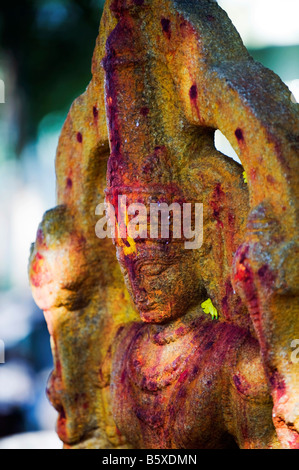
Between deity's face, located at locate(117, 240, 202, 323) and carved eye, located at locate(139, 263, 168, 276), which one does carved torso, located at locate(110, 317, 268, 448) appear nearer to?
deity's face, located at locate(117, 240, 202, 323)

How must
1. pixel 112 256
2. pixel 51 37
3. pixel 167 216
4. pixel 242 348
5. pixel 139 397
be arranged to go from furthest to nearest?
pixel 51 37, pixel 112 256, pixel 139 397, pixel 167 216, pixel 242 348

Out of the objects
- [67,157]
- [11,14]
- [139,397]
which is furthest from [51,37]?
[139,397]

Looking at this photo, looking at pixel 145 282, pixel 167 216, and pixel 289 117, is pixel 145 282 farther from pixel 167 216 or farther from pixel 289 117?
pixel 289 117

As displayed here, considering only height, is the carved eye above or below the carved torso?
above

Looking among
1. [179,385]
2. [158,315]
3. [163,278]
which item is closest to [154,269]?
[163,278]

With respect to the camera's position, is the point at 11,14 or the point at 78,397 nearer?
the point at 78,397

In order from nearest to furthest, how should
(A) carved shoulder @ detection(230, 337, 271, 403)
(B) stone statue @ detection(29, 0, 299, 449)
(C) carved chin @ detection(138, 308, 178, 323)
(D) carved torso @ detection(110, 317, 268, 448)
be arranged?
(B) stone statue @ detection(29, 0, 299, 449) < (A) carved shoulder @ detection(230, 337, 271, 403) < (D) carved torso @ detection(110, 317, 268, 448) < (C) carved chin @ detection(138, 308, 178, 323)

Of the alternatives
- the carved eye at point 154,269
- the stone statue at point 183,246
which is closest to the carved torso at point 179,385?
the stone statue at point 183,246

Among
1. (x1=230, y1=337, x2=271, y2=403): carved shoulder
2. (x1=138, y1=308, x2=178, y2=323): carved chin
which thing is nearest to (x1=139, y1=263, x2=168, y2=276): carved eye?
(x1=138, y1=308, x2=178, y2=323): carved chin
